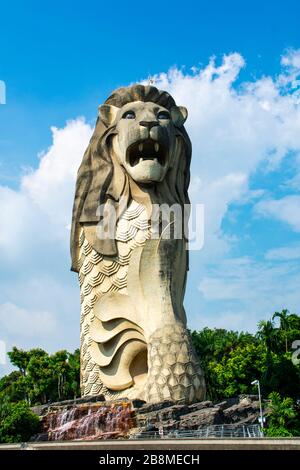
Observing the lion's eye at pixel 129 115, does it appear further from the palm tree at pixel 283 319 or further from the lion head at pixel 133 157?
the palm tree at pixel 283 319

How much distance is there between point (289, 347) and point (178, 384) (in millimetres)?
15891

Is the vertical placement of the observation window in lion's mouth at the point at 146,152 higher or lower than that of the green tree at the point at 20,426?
higher

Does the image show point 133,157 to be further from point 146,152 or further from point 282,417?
point 282,417

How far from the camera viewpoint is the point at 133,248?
2125 cm

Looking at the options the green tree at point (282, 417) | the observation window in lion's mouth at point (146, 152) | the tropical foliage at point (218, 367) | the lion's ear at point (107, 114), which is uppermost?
the lion's ear at point (107, 114)

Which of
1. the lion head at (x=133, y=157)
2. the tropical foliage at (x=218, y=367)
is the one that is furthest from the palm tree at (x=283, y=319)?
the lion head at (x=133, y=157)

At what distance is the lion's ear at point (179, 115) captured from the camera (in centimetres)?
2319

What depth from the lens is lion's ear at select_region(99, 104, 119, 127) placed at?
22.9 m

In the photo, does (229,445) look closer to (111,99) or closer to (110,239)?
(110,239)

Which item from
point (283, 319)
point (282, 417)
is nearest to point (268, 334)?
point (283, 319)

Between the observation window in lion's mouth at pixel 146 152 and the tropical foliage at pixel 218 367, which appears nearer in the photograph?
the observation window in lion's mouth at pixel 146 152

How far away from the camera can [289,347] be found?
33.4 metres

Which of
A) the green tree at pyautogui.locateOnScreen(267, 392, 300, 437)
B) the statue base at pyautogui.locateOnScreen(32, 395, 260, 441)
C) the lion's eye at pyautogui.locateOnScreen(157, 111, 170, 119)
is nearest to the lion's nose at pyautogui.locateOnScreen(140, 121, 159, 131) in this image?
the lion's eye at pyautogui.locateOnScreen(157, 111, 170, 119)

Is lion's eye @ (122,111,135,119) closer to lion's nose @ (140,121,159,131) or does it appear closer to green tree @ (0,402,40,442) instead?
lion's nose @ (140,121,159,131)
